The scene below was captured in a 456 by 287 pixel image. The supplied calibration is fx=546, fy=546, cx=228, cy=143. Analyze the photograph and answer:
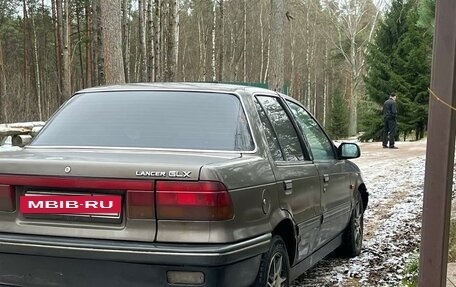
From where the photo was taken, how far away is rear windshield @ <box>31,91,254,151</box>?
358cm

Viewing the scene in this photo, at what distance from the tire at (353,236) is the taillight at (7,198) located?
3.58 meters

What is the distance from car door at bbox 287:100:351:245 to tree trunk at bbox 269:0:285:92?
432 inches

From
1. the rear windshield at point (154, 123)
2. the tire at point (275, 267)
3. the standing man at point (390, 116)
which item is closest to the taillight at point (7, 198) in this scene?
the rear windshield at point (154, 123)

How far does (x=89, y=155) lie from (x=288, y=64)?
175 feet

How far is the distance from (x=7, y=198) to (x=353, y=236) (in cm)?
376

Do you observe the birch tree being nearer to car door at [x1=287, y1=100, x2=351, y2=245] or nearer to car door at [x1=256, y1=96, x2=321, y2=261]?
car door at [x1=287, y1=100, x2=351, y2=245]

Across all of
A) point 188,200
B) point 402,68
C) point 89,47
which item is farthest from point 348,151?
point 89,47

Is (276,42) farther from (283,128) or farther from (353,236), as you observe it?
(283,128)

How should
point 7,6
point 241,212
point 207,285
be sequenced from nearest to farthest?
point 207,285 → point 241,212 → point 7,6

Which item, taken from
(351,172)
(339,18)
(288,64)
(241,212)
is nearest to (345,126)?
(339,18)

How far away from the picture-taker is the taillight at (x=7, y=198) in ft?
10.5

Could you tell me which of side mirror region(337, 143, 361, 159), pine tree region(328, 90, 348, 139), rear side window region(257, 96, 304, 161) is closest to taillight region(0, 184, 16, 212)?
rear side window region(257, 96, 304, 161)

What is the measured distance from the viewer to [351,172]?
5.75 m

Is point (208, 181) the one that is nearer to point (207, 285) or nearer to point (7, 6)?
point (207, 285)
